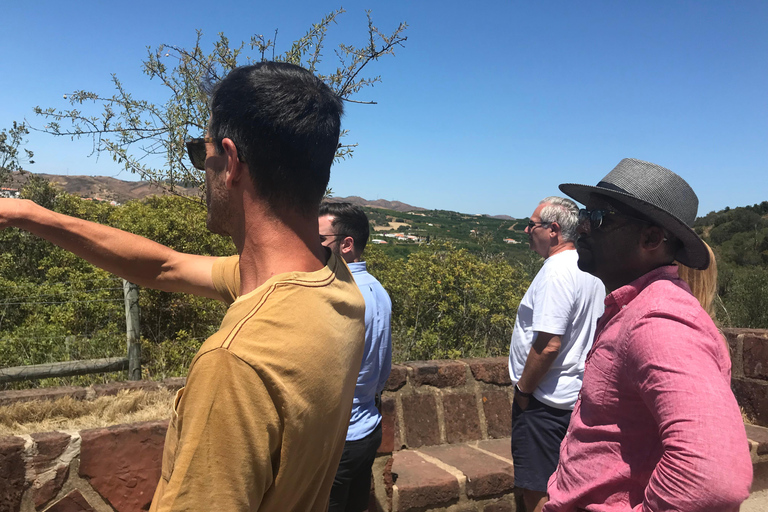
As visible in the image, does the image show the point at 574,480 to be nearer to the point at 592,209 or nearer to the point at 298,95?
the point at 592,209

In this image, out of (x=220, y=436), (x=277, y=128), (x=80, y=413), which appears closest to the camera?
(x=220, y=436)

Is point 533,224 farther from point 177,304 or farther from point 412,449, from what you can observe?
point 177,304

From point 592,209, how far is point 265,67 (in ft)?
4.76

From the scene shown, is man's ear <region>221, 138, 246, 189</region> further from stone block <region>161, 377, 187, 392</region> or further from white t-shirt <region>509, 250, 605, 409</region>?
white t-shirt <region>509, 250, 605, 409</region>

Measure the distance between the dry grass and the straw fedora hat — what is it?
204 cm

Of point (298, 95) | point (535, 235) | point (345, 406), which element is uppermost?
point (298, 95)

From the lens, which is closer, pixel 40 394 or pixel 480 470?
pixel 40 394

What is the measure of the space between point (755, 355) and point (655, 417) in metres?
5.20

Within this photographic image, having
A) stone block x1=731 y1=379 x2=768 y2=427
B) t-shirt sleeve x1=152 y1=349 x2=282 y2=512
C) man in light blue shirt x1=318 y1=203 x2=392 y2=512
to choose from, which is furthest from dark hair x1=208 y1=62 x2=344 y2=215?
stone block x1=731 y1=379 x2=768 y2=427

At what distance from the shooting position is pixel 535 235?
381 centimetres

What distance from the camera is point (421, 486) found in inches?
141

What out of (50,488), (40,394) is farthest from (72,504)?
(40,394)

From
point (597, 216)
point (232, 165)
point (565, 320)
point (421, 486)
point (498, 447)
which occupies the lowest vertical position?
point (498, 447)

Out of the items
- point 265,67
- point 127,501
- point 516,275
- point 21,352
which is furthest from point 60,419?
point 516,275
